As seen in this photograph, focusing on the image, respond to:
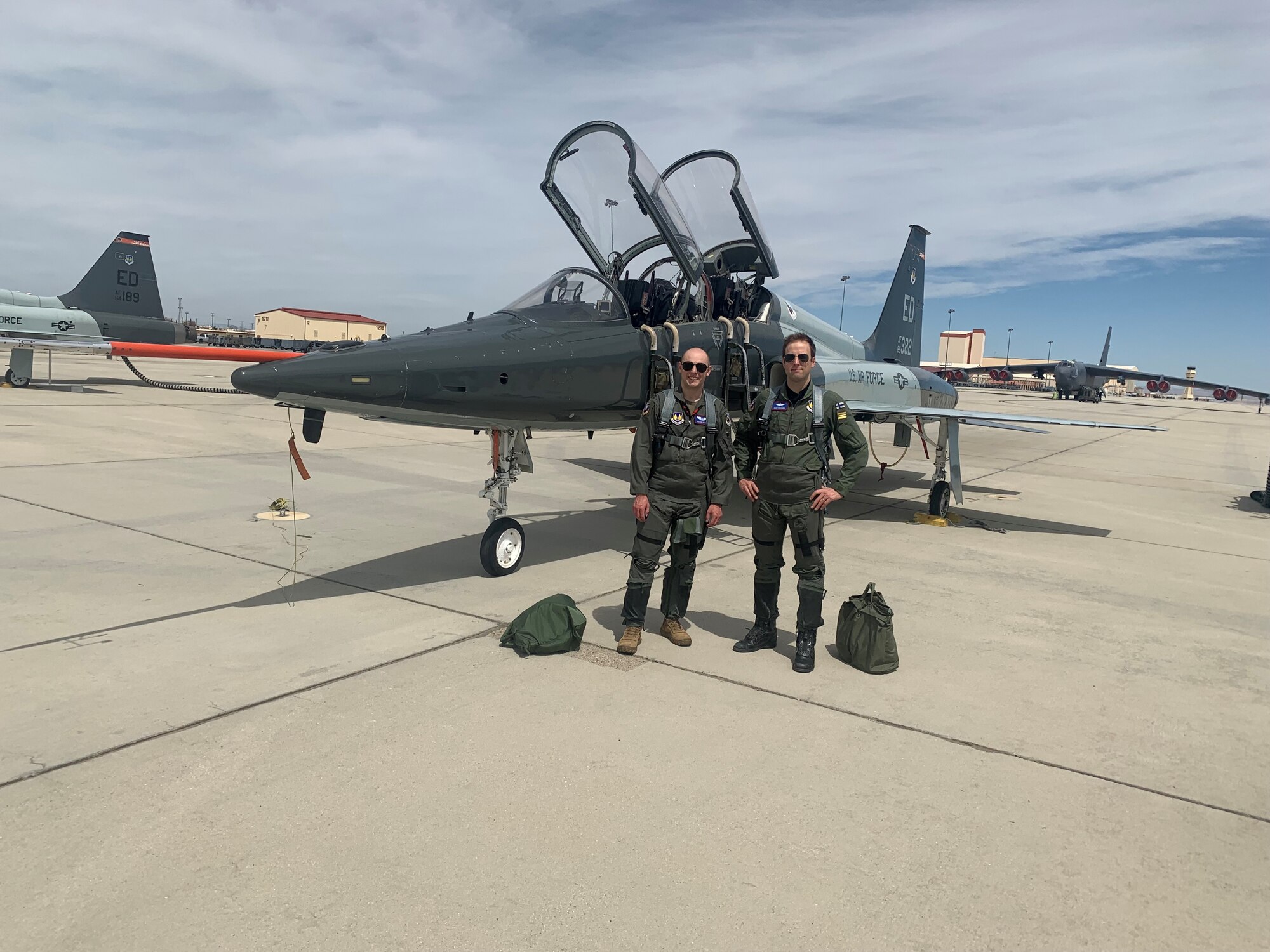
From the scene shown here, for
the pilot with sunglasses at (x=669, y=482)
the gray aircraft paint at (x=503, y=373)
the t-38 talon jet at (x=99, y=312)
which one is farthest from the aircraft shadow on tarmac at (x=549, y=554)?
the t-38 talon jet at (x=99, y=312)

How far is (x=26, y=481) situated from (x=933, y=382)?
12382 millimetres

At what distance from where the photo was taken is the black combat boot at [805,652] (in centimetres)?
464

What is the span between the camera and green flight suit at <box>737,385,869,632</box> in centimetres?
466

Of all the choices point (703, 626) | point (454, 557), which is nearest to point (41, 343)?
point (454, 557)

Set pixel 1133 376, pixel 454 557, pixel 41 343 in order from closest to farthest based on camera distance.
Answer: pixel 454 557
pixel 41 343
pixel 1133 376

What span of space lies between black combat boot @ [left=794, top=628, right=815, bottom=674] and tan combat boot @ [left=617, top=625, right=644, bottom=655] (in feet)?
3.06

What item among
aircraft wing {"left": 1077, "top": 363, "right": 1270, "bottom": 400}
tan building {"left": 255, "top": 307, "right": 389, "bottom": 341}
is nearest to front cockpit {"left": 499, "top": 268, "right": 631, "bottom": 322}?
aircraft wing {"left": 1077, "top": 363, "right": 1270, "bottom": 400}

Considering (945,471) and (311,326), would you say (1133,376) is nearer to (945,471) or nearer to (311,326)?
(945,471)

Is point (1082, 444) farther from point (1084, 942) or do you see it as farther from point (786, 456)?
point (1084, 942)

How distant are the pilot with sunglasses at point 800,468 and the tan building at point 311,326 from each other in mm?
115632

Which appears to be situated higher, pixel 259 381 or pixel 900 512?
pixel 259 381

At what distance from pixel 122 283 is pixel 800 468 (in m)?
30.5

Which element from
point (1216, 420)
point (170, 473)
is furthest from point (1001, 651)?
point (1216, 420)

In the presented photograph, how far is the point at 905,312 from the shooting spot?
14961 mm
